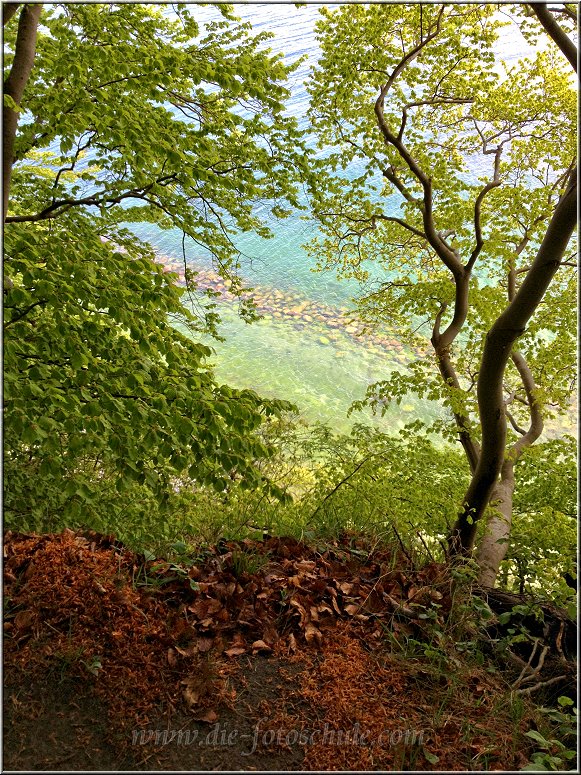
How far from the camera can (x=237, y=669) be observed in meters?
2.42

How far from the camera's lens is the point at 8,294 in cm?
337

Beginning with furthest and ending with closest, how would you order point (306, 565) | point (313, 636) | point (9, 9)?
point (9, 9) → point (306, 565) → point (313, 636)

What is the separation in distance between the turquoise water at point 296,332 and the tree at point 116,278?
13224 mm

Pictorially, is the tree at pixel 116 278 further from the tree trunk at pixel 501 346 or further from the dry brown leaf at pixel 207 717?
the tree trunk at pixel 501 346

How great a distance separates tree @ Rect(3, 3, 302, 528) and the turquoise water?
13224 millimetres

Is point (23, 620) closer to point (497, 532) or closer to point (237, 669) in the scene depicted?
point (237, 669)

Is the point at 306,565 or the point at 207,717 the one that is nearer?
the point at 207,717

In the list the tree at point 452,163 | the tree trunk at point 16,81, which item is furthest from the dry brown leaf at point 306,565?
the tree trunk at point 16,81

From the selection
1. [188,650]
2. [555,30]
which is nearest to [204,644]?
[188,650]

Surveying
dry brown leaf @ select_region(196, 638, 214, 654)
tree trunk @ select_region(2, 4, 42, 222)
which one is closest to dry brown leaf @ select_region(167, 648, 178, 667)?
dry brown leaf @ select_region(196, 638, 214, 654)

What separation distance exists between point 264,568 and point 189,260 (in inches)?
955

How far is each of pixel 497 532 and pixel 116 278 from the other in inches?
191

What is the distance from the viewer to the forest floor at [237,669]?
2076mm

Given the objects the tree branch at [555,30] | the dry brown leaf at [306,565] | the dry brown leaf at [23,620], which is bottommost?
the dry brown leaf at [23,620]
